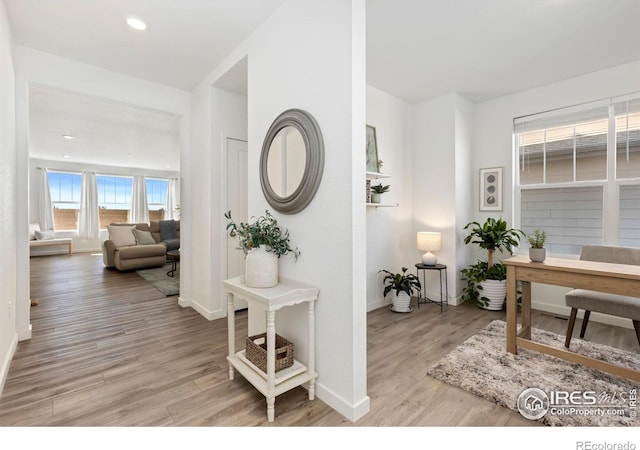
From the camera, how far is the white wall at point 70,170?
8258mm

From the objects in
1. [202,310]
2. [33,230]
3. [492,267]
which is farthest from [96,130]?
[492,267]

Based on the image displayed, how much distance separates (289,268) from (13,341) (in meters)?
2.37

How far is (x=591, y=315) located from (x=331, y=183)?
346 centimetres

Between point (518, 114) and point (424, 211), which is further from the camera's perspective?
point (424, 211)

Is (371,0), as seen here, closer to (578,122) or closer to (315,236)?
(315,236)

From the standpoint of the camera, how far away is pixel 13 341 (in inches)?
96.1

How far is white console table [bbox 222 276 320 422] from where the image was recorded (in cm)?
167

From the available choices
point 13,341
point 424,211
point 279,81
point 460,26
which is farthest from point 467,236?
point 13,341

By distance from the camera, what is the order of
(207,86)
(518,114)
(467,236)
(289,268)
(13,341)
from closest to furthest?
1. (289,268)
2. (13,341)
3. (207,86)
4. (518,114)
5. (467,236)

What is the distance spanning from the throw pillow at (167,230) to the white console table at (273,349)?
6.55 m

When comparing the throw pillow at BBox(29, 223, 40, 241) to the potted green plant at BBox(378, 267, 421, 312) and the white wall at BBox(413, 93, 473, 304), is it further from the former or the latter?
the white wall at BBox(413, 93, 473, 304)

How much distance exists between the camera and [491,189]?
396cm

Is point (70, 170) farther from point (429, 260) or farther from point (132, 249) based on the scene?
point (429, 260)

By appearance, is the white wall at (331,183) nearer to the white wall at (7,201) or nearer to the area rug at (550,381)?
the area rug at (550,381)
